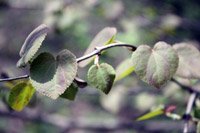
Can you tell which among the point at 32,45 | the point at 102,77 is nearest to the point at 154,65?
the point at 102,77

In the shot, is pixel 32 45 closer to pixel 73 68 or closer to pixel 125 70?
pixel 73 68

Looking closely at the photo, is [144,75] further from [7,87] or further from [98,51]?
[7,87]

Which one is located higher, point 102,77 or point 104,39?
point 104,39

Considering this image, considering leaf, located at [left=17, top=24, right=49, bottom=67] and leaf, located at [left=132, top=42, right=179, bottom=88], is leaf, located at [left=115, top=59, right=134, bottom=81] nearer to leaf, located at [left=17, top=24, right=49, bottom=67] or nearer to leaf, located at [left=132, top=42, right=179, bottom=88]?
leaf, located at [left=132, top=42, right=179, bottom=88]

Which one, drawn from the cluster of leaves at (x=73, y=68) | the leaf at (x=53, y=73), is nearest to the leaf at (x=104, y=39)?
the cluster of leaves at (x=73, y=68)

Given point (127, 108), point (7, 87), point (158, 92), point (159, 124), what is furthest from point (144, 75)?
point (127, 108)

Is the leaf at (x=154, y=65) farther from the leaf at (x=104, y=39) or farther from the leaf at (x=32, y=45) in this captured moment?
the leaf at (x=32, y=45)
